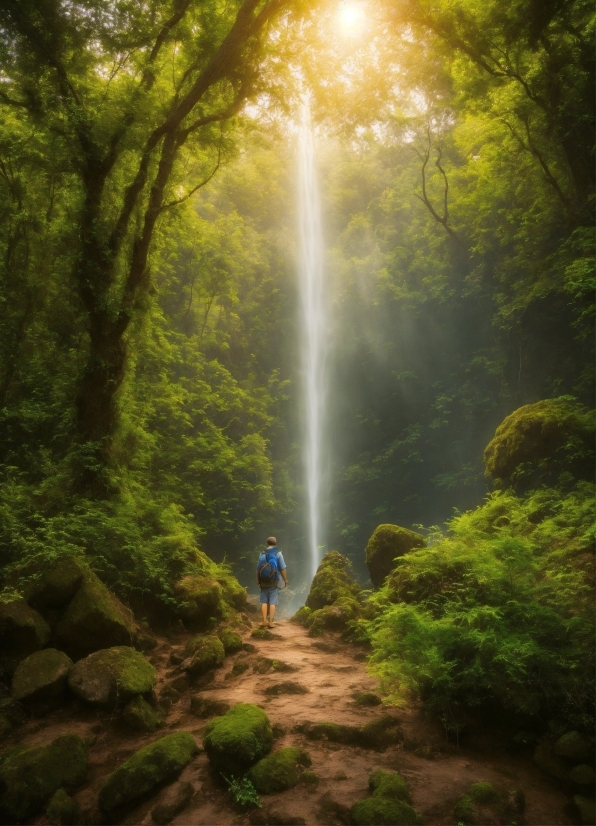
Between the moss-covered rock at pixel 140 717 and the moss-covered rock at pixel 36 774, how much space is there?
521 mm

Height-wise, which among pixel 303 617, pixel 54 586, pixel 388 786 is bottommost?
pixel 303 617

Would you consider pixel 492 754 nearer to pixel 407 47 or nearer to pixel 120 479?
pixel 120 479

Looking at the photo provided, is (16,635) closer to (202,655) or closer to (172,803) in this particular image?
(202,655)

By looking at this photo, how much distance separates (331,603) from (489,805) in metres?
7.49

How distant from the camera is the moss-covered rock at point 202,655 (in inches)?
221

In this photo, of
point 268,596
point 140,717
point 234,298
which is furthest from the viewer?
point 234,298

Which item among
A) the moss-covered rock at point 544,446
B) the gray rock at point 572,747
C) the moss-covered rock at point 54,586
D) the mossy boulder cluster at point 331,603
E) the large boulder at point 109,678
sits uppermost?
the moss-covered rock at point 544,446

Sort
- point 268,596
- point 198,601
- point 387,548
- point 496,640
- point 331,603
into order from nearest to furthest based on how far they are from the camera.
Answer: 1. point 496,640
2. point 198,601
3. point 268,596
4. point 331,603
5. point 387,548

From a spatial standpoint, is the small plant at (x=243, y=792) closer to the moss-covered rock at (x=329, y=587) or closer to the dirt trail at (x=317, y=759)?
the dirt trail at (x=317, y=759)

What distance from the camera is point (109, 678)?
4535 mm

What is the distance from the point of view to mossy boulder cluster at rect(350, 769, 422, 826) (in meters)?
3.01

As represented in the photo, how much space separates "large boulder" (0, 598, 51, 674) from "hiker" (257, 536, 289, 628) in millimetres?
4140

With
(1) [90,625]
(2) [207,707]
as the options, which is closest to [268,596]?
(2) [207,707]

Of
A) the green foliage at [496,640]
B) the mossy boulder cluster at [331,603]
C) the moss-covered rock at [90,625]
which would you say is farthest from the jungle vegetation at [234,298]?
the mossy boulder cluster at [331,603]
